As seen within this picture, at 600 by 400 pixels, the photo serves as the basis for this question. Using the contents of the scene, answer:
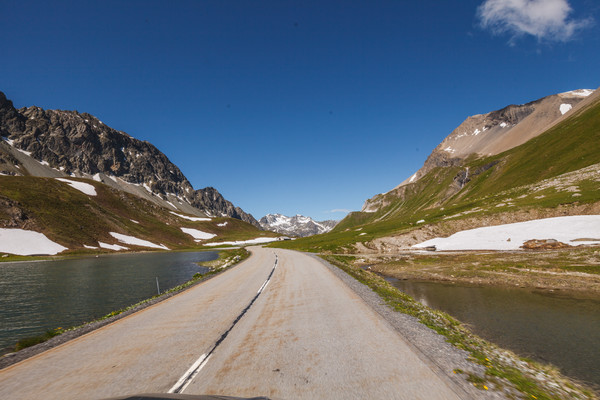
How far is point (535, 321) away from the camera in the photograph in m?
13.2

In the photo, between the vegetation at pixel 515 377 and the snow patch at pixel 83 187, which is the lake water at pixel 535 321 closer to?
the vegetation at pixel 515 377

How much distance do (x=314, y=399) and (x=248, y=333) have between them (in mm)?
4610

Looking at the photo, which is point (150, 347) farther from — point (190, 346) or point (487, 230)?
point (487, 230)

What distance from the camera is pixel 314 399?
5.24 meters

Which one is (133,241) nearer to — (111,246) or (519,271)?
(111,246)

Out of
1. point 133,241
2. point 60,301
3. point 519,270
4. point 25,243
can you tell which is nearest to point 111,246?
point 133,241

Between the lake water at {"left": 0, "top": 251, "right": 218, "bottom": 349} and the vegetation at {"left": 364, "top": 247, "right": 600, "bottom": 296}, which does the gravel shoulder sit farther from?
the lake water at {"left": 0, "top": 251, "right": 218, "bottom": 349}

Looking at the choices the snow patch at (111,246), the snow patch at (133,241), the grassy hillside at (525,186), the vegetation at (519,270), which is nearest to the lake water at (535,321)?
the vegetation at (519,270)

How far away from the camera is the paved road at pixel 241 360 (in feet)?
18.6

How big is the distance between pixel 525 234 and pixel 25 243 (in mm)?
122304

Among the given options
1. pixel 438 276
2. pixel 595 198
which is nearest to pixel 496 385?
pixel 438 276

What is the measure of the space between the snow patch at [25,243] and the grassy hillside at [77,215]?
267cm

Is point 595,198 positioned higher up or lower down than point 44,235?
lower down

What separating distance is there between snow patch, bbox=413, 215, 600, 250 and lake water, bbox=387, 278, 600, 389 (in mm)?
25318
